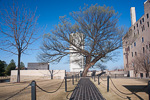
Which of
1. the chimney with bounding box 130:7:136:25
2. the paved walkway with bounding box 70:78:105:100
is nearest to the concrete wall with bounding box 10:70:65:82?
the paved walkway with bounding box 70:78:105:100

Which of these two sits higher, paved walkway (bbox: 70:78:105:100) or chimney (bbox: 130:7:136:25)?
chimney (bbox: 130:7:136:25)

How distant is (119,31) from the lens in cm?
2258

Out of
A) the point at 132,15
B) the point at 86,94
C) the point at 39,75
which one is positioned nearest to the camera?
the point at 86,94

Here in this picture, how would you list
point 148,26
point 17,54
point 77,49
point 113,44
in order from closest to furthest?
point 17,54, point 113,44, point 77,49, point 148,26

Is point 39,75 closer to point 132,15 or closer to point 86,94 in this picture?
point 86,94

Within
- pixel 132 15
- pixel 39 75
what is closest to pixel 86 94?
pixel 39 75

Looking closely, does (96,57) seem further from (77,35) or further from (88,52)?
(77,35)

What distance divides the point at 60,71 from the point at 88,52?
5795mm

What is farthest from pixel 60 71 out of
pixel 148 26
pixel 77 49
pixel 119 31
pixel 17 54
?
pixel 148 26

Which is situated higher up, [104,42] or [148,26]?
[148,26]

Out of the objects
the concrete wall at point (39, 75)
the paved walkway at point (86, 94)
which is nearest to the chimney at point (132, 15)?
the concrete wall at point (39, 75)

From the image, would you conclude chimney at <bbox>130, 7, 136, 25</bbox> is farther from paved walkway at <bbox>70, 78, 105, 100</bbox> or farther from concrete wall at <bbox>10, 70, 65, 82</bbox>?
paved walkway at <bbox>70, 78, 105, 100</bbox>

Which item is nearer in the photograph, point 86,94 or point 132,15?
point 86,94

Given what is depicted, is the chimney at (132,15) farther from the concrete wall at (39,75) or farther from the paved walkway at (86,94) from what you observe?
the paved walkway at (86,94)
